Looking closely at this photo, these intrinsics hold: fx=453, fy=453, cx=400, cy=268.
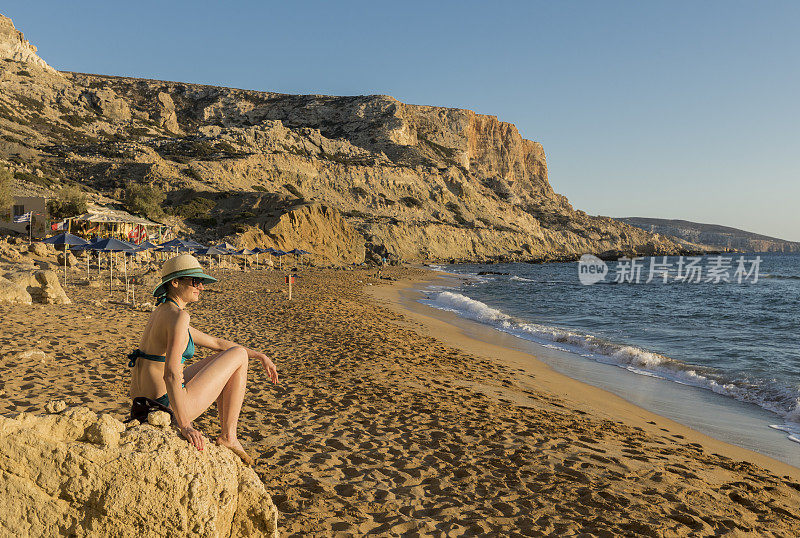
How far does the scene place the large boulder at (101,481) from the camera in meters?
2.32

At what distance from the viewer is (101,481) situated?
241cm

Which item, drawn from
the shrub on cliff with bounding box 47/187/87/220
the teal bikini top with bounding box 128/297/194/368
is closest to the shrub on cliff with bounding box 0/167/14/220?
the shrub on cliff with bounding box 47/187/87/220

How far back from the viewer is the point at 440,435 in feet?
18.4

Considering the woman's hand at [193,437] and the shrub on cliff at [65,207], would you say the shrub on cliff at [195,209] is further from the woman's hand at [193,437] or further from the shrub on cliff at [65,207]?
the woman's hand at [193,437]

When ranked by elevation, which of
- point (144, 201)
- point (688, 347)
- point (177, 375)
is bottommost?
point (688, 347)

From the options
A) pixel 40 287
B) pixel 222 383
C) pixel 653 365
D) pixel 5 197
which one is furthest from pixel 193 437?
pixel 5 197

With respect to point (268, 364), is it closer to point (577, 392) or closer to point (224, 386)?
point (224, 386)

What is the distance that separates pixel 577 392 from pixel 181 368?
310 inches

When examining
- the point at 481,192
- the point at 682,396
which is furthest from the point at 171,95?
the point at 682,396

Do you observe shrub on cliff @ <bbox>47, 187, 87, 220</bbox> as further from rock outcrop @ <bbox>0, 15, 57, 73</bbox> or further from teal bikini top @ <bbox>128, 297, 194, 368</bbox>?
rock outcrop @ <bbox>0, 15, 57, 73</bbox>

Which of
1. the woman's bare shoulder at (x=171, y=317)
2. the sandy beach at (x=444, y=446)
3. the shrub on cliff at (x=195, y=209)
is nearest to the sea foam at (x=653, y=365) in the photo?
the sandy beach at (x=444, y=446)

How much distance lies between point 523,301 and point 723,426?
19.7 m

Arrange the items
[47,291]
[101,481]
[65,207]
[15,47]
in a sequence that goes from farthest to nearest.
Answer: [15,47]
[65,207]
[47,291]
[101,481]

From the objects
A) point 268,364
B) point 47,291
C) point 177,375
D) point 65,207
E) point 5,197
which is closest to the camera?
point 177,375
